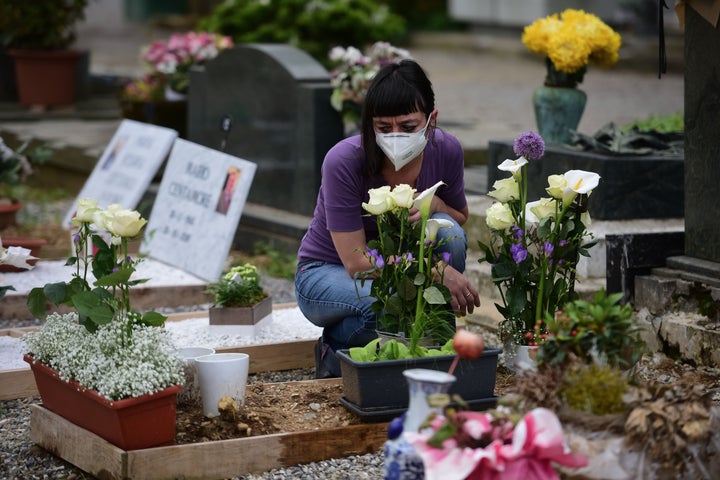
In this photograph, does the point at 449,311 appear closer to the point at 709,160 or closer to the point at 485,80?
the point at 709,160

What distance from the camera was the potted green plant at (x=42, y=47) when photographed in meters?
11.2

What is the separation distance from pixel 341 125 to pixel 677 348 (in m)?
2.86

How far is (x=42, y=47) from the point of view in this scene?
11641 mm

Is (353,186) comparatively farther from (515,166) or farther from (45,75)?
(45,75)

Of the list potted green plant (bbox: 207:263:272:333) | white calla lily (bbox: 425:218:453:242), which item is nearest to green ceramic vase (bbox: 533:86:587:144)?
potted green plant (bbox: 207:263:272:333)

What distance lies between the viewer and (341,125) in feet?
Result: 22.8

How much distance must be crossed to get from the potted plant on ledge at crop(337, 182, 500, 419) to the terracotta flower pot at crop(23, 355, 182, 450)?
22.5 inches

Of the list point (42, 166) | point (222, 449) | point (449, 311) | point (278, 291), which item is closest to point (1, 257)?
point (222, 449)

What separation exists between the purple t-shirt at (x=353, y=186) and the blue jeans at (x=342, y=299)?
0.08m

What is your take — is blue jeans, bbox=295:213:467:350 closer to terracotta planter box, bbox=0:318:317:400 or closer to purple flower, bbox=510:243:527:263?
purple flower, bbox=510:243:527:263

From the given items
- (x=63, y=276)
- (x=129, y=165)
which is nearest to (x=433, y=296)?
(x=63, y=276)

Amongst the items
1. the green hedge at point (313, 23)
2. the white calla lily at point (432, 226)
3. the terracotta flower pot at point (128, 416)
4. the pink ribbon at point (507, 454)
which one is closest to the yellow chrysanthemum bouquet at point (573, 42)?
the white calla lily at point (432, 226)

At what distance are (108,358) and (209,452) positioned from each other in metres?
0.40

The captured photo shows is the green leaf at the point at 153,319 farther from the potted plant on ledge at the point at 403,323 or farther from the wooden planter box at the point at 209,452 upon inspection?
the potted plant on ledge at the point at 403,323
